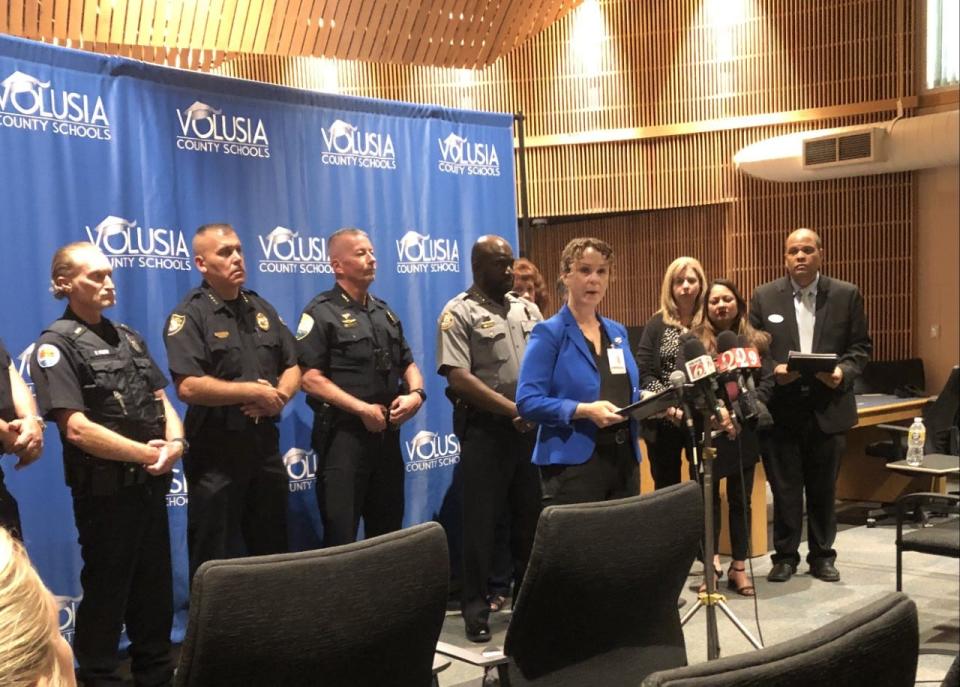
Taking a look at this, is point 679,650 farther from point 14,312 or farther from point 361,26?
point 361,26

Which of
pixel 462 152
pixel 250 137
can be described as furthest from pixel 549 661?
pixel 462 152

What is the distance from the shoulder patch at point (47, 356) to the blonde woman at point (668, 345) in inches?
109

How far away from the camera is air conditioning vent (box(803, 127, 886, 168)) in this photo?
28.3ft

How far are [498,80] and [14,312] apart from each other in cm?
674

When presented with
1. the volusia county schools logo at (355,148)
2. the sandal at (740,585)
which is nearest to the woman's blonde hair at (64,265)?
the volusia county schools logo at (355,148)

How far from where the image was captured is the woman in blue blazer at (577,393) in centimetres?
372

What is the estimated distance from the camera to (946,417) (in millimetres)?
5555

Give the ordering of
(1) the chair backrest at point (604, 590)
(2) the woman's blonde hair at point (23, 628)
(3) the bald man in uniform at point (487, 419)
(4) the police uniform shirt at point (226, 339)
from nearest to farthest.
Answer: (2) the woman's blonde hair at point (23, 628) → (1) the chair backrest at point (604, 590) → (4) the police uniform shirt at point (226, 339) → (3) the bald man in uniform at point (487, 419)

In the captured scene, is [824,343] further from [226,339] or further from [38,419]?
[38,419]

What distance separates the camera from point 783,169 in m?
9.04

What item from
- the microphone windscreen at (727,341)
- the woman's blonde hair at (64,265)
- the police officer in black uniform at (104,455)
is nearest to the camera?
the police officer in black uniform at (104,455)

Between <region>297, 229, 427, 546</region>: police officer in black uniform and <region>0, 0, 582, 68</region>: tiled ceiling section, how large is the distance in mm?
1765

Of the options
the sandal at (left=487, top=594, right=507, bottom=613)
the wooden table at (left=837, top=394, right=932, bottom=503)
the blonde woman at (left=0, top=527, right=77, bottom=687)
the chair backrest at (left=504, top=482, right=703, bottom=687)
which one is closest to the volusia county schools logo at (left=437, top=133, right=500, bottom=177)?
the sandal at (left=487, top=594, right=507, bottom=613)

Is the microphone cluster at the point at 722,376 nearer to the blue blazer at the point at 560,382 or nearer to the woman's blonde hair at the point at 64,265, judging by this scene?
the blue blazer at the point at 560,382
